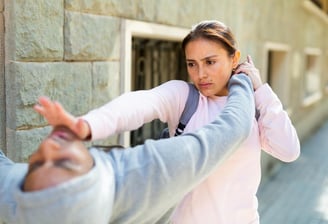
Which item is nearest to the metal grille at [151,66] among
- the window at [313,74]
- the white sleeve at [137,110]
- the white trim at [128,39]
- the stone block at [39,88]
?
the white trim at [128,39]

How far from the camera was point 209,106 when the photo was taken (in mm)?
1543

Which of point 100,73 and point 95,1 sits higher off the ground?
point 95,1

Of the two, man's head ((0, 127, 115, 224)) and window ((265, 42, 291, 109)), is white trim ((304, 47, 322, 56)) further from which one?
A: man's head ((0, 127, 115, 224))

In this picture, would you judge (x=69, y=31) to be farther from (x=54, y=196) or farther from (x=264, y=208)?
(x=264, y=208)

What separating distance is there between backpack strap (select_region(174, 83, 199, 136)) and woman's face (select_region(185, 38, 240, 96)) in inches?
1.3

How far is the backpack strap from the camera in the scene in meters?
1.51

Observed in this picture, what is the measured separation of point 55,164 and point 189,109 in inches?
28.0

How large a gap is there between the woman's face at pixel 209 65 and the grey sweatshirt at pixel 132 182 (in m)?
0.30

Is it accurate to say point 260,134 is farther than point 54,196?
Yes

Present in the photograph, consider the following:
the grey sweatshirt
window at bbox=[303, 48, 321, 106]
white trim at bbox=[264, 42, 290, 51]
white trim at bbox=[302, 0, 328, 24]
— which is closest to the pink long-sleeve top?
the grey sweatshirt

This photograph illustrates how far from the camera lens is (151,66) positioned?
12.8ft

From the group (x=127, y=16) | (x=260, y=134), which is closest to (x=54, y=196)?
(x=260, y=134)

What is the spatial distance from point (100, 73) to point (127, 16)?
0.50m

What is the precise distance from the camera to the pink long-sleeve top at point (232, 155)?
1.44 meters
